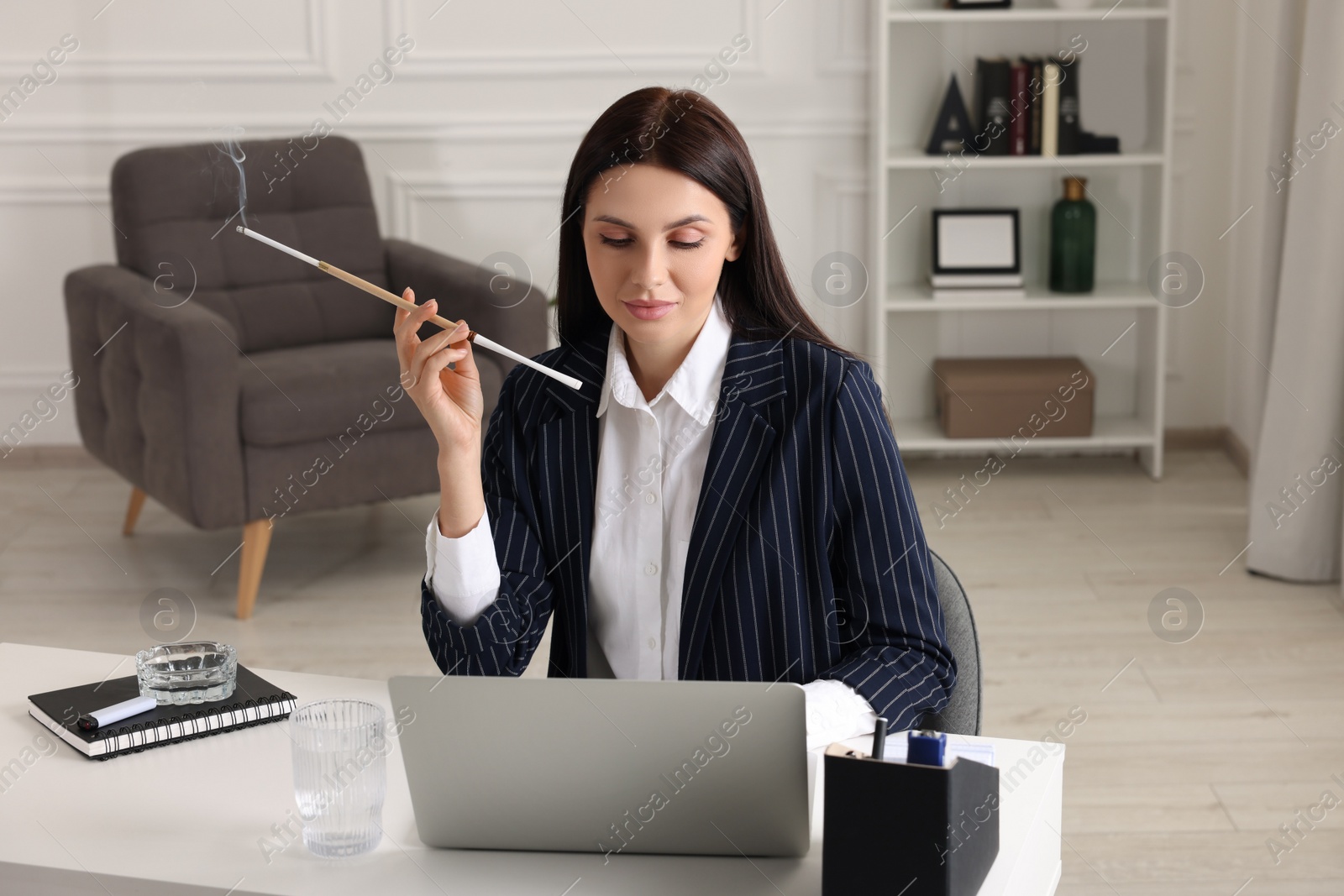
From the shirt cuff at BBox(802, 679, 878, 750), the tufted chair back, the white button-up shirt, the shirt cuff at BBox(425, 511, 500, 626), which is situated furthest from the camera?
the tufted chair back

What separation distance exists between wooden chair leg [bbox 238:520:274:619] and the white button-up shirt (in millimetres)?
1952

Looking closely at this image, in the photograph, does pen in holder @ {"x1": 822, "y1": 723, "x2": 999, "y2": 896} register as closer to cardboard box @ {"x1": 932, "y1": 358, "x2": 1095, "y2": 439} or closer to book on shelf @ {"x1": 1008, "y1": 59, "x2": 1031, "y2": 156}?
cardboard box @ {"x1": 932, "y1": 358, "x2": 1095, "y2": 439}

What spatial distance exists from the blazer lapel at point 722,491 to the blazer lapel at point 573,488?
11cm

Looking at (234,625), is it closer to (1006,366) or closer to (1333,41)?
(1006,366)

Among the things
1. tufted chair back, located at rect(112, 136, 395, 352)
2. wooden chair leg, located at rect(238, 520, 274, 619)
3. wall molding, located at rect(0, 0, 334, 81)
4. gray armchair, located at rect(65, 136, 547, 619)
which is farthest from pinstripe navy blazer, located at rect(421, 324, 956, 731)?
wall molding, located at rect(0, 0, 334, 81)

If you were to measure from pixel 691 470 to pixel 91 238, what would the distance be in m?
3.52

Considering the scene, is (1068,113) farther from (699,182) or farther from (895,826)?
(895,826)

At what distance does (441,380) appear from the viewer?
1.37 meters

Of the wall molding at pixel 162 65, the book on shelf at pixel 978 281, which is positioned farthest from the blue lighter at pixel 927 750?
the wall molding at pixel 162 65

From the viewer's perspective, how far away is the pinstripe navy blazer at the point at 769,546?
136 cm

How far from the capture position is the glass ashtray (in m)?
1.34

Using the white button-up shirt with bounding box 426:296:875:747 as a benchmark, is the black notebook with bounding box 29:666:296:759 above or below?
below

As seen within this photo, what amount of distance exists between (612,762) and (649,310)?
49 centimetres

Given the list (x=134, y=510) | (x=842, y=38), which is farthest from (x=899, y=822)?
(x=842, y=38)
